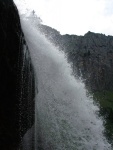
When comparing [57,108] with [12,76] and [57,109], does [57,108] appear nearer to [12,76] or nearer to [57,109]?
[57,109]

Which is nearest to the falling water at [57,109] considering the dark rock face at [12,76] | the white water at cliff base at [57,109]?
the white water at cliff base at [57,109]

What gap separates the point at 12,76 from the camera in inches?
574

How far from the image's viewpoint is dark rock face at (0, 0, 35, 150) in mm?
13188

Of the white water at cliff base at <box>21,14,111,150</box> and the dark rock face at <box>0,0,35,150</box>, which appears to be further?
the white water at cliff base at <box>21,14,111,150</box>

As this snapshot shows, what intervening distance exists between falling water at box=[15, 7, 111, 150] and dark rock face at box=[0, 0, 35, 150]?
4582 millimetres

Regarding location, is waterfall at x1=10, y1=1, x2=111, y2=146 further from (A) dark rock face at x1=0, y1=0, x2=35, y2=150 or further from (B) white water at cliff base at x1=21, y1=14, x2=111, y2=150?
(A) dark rock face at x1=0, y1=0, x2=35, y2=150

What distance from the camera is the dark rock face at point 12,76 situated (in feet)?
43.3

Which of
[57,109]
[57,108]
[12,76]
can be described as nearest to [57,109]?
[57,109]

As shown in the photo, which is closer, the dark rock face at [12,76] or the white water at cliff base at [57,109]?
the dark rock face at [12,76]

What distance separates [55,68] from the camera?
2773 cm

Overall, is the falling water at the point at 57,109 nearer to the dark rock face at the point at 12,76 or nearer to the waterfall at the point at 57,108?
the waterfall at the point at 57,108

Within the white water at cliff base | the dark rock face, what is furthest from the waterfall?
the dark rock face

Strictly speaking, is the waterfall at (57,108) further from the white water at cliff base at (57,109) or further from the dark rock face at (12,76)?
the dark rock face at (12,76)

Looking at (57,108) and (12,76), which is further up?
(12,76)
